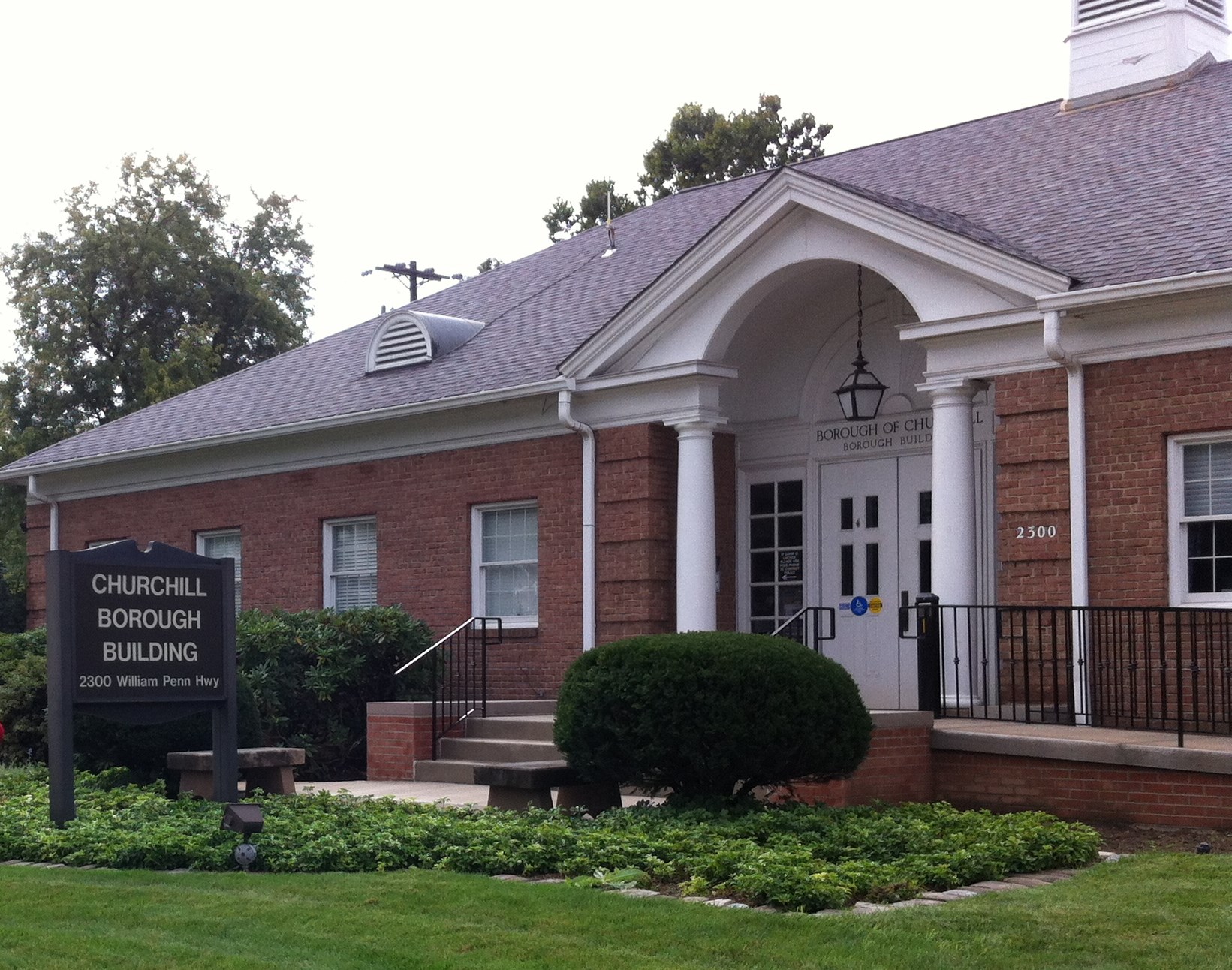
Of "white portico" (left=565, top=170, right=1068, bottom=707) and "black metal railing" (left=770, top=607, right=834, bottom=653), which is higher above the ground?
"white portico" (left=565, top=170, right=1068, bottom=707)

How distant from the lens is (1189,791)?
9969 mm

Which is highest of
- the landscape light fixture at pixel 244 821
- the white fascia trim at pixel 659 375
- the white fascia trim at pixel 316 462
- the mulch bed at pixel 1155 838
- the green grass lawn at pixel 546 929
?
the white fascia trim at pixel 659 375

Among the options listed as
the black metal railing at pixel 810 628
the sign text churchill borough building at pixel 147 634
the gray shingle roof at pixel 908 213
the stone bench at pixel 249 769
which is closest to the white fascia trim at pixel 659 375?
the gray shingle roof at pixel 908 213

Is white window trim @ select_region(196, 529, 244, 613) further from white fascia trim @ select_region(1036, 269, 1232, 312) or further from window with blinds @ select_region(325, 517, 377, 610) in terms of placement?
white fascia trim @ select_region(1036, 269, 1232, 312)

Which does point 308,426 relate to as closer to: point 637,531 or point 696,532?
point 637,531

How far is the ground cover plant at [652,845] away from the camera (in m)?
7.84

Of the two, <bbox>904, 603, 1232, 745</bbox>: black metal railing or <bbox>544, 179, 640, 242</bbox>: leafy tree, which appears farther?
<bbox>544, 179, 640, 242</bbox>: leafy tree

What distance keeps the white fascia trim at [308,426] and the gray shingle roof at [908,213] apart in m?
0.09

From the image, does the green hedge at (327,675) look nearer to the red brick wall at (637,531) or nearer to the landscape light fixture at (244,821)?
the red brick wall at (637,531)

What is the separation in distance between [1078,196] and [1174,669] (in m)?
4.62

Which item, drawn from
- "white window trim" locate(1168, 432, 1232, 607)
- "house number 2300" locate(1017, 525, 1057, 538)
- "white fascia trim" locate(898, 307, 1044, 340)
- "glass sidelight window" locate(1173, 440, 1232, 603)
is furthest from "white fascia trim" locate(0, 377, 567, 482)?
"glass sidelight window" locate(1173, 440, 1232, 603)

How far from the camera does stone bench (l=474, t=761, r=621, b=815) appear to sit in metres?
10.4

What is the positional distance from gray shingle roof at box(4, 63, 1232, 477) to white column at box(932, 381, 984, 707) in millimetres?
1458

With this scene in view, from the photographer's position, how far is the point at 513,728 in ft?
48.3
